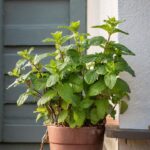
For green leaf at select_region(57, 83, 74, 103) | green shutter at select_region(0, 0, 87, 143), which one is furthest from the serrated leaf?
green shutter at select_region(0, 0, 87, 143)

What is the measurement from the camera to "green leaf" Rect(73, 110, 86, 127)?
1.55 metres

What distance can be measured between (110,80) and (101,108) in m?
0.14

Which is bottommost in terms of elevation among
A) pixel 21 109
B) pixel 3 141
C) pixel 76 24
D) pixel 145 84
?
pixel 3 141

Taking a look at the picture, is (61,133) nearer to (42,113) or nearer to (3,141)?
(42,113)

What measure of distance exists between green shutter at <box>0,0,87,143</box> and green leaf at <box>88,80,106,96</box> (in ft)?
3.53

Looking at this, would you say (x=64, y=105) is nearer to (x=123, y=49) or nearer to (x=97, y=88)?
(x=97, y=88)

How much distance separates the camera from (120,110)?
1.65m

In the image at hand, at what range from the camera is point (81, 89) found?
1.55m

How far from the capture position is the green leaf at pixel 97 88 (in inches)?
59.6

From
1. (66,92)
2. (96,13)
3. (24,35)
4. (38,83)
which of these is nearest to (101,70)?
(66,92)

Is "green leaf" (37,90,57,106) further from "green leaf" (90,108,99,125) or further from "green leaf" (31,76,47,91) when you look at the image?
"green leaf" (90,108,99,125)

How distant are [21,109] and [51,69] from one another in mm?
1062

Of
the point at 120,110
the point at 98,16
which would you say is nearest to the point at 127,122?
the point at 120,110

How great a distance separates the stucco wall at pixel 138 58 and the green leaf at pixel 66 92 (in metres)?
0.29
